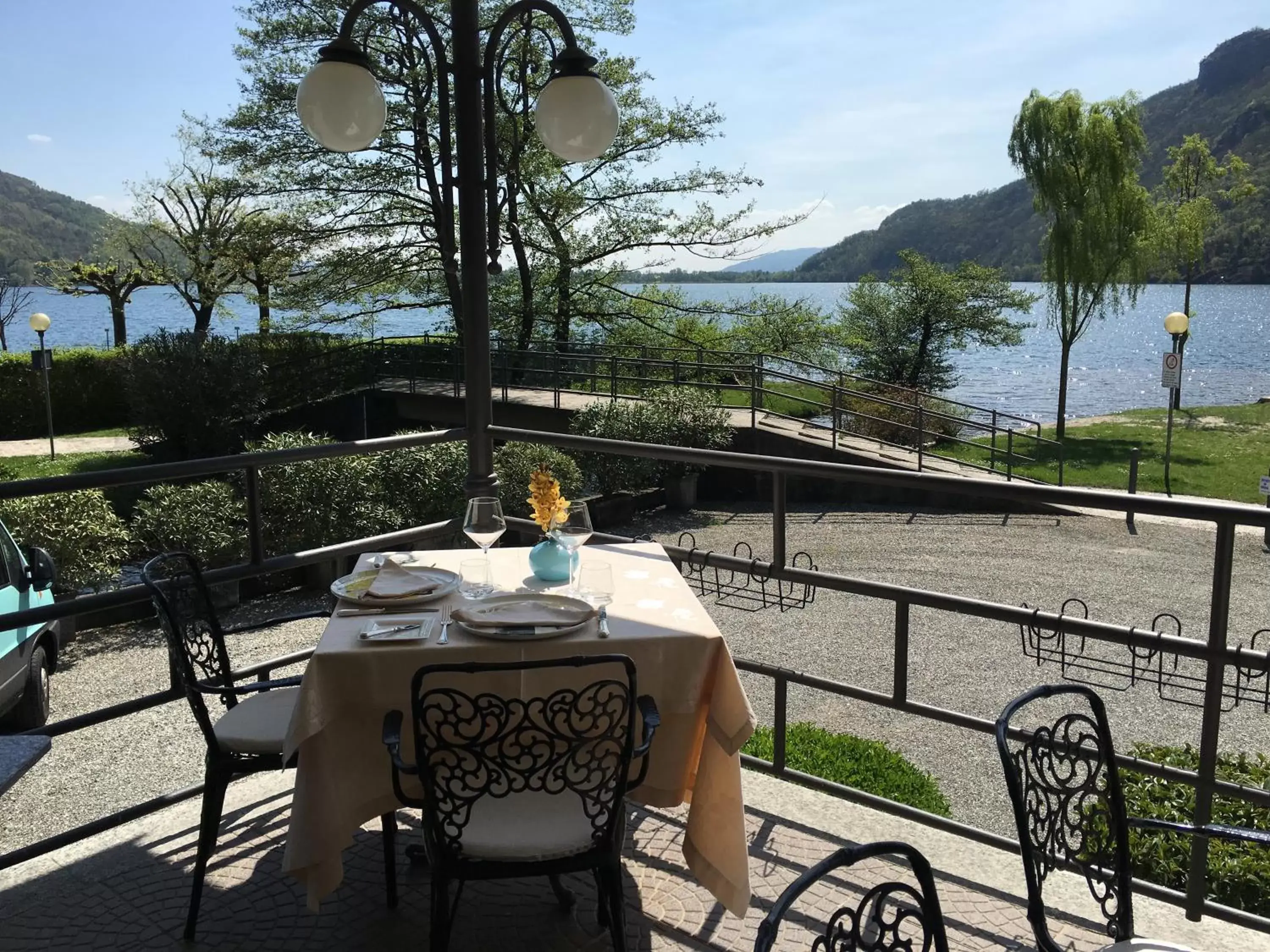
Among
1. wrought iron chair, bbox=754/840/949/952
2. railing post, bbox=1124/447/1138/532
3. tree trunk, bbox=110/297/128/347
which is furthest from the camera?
tree trunk, bbox=110/297/128/347

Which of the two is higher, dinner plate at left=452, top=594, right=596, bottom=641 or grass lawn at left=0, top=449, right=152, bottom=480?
dinner plate at left=452, top=594, right=596, bottom=641

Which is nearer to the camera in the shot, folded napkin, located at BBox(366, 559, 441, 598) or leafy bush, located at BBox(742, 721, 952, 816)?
folded napkin, located at BBox(366, 559, 441, 598)

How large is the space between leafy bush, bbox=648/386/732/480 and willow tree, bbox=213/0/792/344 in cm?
531

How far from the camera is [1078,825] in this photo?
171 centimetres

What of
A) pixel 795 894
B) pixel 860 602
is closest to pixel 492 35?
pixel 795 894

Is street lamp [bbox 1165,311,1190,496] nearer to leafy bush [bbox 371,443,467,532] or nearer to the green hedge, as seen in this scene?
leafy bush [bbox 371,443,467,532]

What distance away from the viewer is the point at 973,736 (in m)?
5.79

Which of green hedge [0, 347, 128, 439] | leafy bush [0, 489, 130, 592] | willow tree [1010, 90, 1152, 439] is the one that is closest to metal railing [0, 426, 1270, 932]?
leafy bush [0, 489, 130, 592]

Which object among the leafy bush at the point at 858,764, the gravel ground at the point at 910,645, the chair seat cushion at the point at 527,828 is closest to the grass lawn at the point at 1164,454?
the gravel ground at the point at 910,645

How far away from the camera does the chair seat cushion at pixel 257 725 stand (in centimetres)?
224

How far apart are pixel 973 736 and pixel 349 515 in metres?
6.12

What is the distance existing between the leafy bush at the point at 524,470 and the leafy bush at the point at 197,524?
2660 millimetres

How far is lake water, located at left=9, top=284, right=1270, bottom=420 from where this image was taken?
3050 cm

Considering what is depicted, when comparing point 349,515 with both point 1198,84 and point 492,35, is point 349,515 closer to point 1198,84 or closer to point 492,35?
point 492,35
